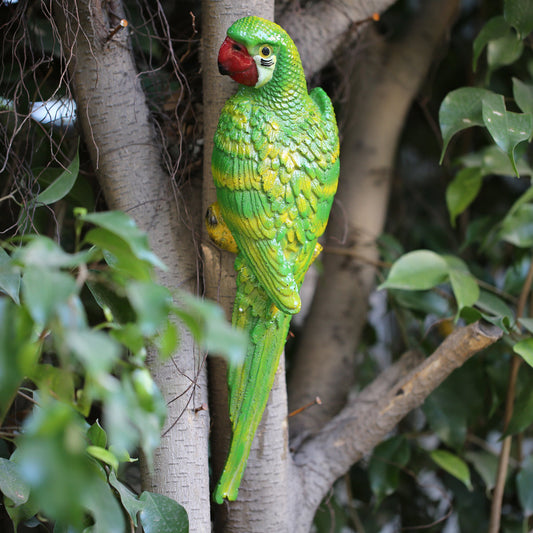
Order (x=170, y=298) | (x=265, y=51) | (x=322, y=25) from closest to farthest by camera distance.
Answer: (x=170, y=298) < (x=265, y=51) < (x=322, y=25)

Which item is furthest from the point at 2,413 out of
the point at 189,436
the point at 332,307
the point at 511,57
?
the point at 511,57

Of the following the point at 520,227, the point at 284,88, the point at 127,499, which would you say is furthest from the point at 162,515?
the point at 520,227

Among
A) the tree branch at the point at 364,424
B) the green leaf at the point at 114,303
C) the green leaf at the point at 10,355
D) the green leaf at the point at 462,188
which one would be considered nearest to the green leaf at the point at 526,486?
the tree branch at the point at 364,424

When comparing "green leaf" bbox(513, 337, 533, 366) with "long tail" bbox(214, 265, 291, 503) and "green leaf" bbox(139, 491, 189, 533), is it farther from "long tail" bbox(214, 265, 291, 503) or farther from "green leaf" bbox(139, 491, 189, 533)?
"green leaf" bbox(139, 491, 189, 533)

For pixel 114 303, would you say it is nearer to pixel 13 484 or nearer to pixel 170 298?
pixel 170 298

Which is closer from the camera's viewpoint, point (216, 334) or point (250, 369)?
point (216, 334)

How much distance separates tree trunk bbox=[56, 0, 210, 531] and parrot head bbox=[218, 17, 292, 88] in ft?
0.48

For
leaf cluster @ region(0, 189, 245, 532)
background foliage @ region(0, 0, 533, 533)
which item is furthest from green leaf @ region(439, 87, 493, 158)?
leaf cluster @ region(0, 189, 245, 532)

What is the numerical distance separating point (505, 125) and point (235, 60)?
0.36m

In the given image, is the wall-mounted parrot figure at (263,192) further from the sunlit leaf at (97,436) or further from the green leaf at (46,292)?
the green leaf at (46,292)

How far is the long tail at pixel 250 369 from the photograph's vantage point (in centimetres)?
62

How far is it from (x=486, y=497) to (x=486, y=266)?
504 mm

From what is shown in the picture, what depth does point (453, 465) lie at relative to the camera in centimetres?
93

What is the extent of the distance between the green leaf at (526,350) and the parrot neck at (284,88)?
42 cm
